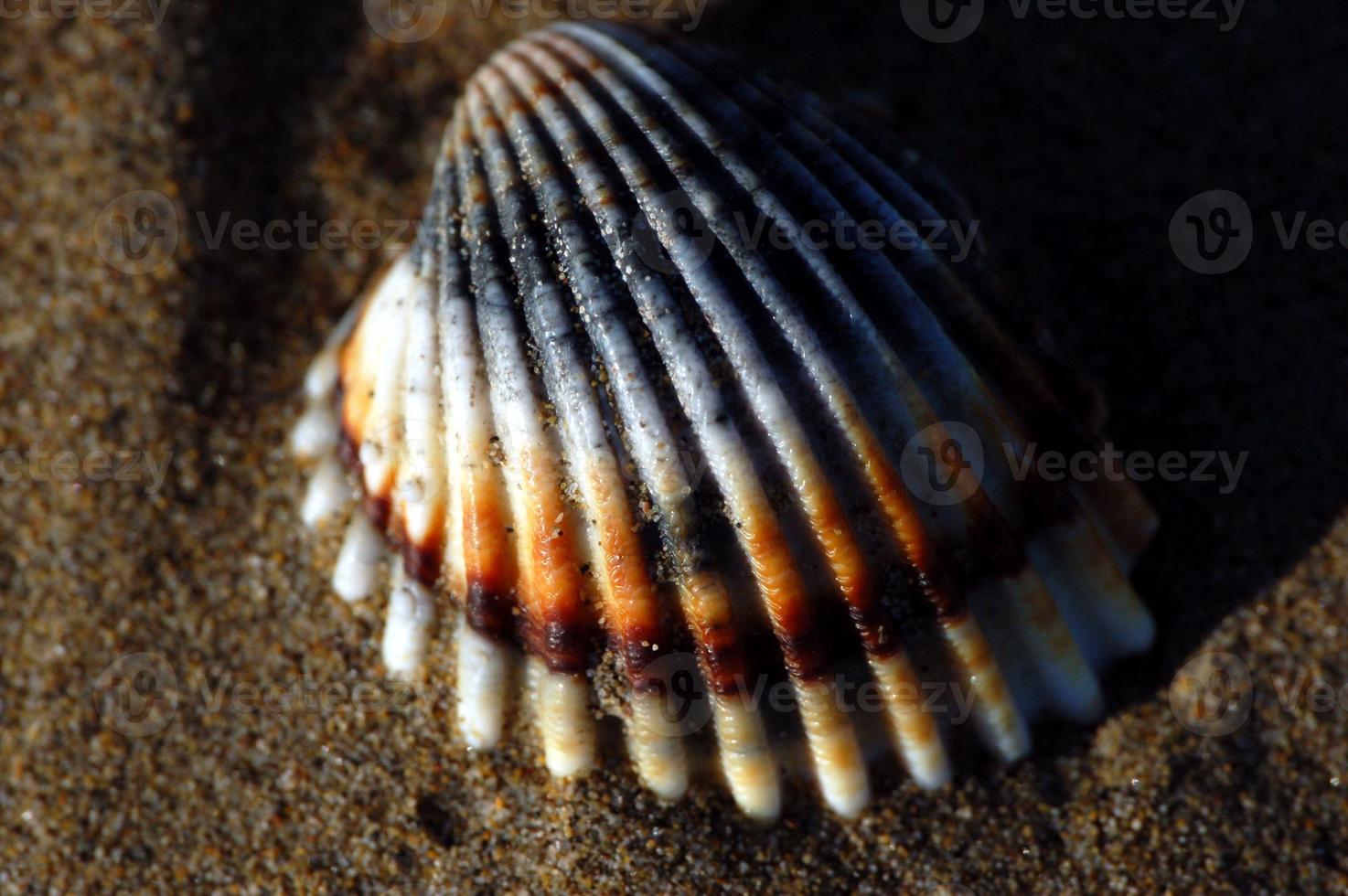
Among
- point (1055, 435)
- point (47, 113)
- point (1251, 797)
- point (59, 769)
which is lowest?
point (59, 769)

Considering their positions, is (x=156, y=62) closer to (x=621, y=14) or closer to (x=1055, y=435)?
(x=621, y=14)

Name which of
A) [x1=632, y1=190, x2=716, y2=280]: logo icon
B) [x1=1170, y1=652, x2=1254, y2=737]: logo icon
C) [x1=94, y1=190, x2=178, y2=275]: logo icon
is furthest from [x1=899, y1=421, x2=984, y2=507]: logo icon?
[x1=94, y1=190, x2=178, y2=275]: logo icon

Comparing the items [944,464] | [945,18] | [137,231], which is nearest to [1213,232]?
[945,18]

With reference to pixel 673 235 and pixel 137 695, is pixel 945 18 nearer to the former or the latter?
pixel 673 235

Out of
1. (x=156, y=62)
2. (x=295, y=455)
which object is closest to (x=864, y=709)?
(x=295, y=455)

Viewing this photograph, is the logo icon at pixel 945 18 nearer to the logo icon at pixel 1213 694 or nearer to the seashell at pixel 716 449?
the seashell at pixel 716 449
